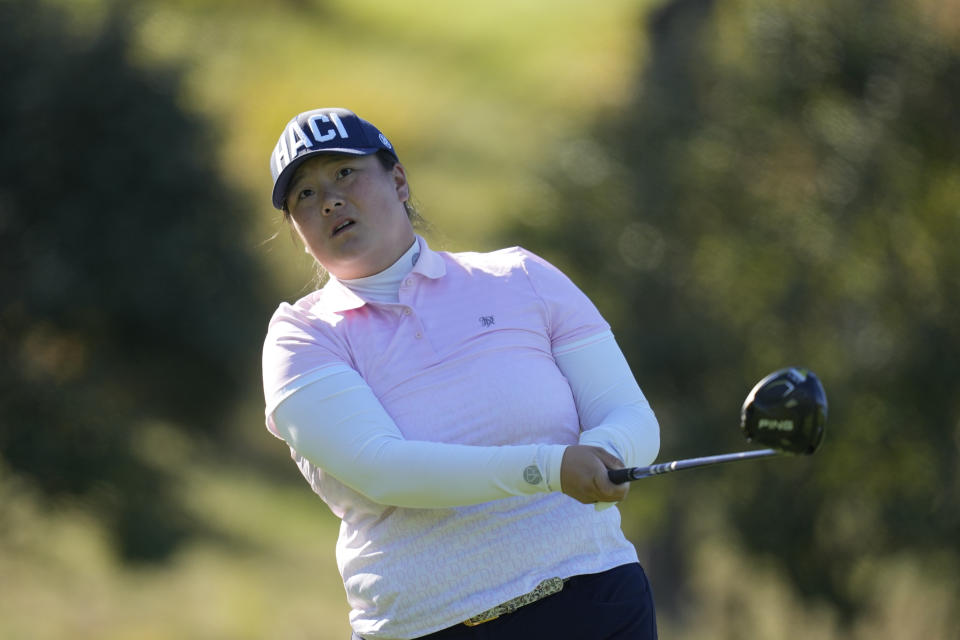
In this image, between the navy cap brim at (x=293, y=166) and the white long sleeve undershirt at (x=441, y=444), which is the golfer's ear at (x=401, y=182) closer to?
the navy cap brim at (x=293, y=166)

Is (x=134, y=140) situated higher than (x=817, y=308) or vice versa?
(x=134, y=140)

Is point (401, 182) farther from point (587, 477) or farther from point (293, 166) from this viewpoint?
point (587, 477)

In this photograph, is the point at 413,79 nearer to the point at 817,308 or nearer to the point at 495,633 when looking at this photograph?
the point at 817,308

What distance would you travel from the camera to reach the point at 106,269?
12.0 meters

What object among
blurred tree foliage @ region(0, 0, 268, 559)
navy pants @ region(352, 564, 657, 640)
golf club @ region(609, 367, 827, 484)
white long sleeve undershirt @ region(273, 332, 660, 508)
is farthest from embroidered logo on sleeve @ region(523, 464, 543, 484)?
blurred tree foliage @ region(0, 0, 268, 559)

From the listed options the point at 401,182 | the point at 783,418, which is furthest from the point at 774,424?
the point at 401,182

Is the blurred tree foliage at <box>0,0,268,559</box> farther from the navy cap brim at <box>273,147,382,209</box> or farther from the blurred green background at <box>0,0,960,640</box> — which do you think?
the navy cap brim at <box>273,147,382,209</box>

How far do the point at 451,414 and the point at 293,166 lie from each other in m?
0.63

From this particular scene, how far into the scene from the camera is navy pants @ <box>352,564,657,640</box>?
242 centimetres

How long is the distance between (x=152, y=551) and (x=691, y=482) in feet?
16.2

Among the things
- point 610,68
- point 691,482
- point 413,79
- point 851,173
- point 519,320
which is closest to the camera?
point 519,320

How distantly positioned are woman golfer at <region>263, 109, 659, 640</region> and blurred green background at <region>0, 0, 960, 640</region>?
8.51 metres

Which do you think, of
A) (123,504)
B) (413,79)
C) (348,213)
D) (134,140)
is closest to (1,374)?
(123,504)

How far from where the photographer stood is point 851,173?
35.8ft
